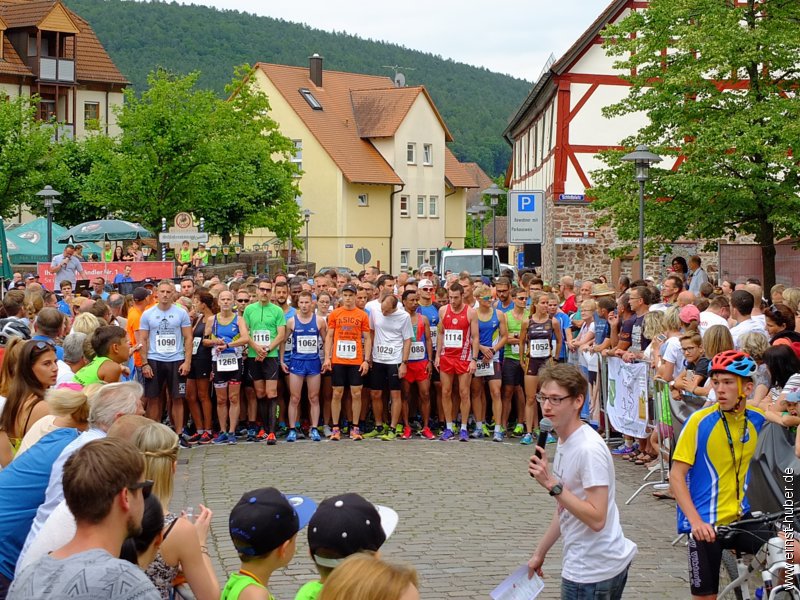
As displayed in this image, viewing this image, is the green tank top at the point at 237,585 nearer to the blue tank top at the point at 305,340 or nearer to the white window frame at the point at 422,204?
the blue tank top at the point at 305,340

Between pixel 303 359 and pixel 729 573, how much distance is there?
931 centimetres

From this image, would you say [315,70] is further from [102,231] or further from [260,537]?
[260,537]

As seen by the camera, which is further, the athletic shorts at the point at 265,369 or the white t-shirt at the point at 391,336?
the white t-shirt at the point at 391,336

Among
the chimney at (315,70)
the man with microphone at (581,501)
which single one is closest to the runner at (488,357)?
the man with microphone at (581,501)

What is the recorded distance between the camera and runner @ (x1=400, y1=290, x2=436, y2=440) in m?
15.3

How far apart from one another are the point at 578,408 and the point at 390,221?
220ft

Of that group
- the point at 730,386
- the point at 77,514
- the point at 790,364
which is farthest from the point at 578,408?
the point at 790,364

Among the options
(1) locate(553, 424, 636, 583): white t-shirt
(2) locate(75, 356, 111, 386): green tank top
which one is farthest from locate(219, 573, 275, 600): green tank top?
(2) locate(75, 356, 111, 386): green tank top

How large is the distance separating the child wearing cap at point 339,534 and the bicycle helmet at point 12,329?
6.73 metres

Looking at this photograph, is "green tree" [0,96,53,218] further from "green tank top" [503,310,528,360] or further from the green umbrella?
"green tank top" [503,310,528,360]

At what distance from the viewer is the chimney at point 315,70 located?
7488cm

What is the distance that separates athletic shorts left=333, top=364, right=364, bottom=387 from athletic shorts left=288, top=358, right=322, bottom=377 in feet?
0.84

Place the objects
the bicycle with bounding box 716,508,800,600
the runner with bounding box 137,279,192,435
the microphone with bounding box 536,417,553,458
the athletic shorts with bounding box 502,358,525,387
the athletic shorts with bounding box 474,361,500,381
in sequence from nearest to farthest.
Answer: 1. the microphone with bounding box 536,417,553,458
2. the bicycle with bounding box 716,508,800,600
3. the runner with bounding box 137,279,192,435
4. the athletic shorts with bounding box 474,361,500,381
5. the athletic shorts with bounding box 502,358,525,387

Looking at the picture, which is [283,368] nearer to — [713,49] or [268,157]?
[713,49]
